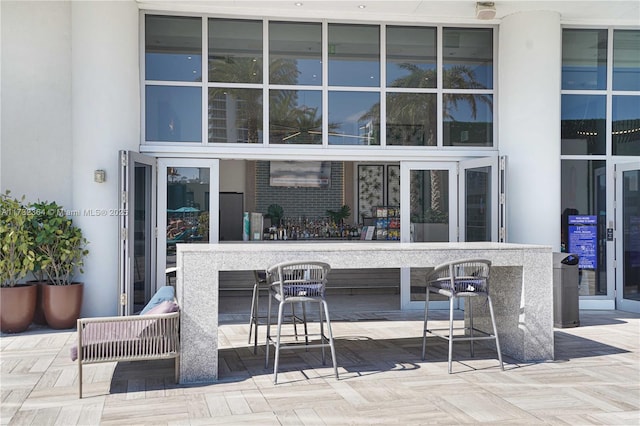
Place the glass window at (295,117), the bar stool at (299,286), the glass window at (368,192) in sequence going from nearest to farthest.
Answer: the bar stool at (299,286), the glass window at (295,117), the glass window at (368,192)

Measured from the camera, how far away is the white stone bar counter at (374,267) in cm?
466

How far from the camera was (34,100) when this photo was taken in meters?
7.36

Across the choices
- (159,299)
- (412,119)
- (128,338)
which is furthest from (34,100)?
(412,119)

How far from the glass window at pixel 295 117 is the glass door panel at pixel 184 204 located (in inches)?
36.9

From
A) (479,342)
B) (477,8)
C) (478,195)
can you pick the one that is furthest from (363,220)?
(479,342)

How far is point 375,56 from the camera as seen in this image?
26.9ft

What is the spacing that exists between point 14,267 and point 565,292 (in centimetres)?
615

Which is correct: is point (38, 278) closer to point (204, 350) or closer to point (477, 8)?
point (204, 350)

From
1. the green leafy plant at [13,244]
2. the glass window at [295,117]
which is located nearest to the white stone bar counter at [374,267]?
the green leafy plant at [13,244]

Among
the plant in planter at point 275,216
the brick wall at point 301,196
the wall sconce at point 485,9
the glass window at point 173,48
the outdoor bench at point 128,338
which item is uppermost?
the wall sconce at point 485,9

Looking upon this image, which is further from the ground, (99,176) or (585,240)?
(99,176)

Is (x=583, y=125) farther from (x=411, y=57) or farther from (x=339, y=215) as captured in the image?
(x=339, y=215)

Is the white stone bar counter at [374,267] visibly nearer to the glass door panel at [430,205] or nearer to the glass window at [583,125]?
the glass door panel at [430,205]

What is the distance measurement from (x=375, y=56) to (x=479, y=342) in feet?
13.4
